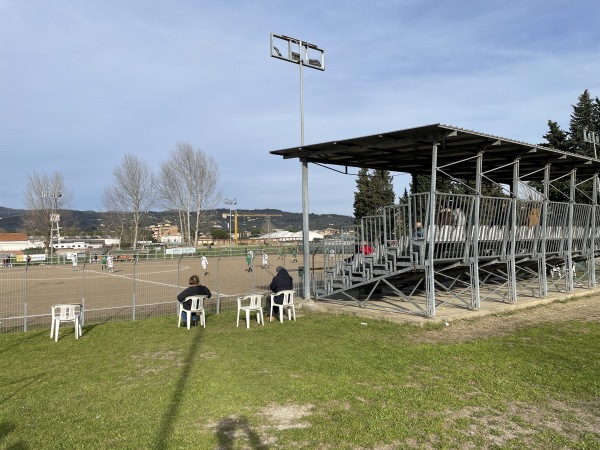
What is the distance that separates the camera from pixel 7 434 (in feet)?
16.3

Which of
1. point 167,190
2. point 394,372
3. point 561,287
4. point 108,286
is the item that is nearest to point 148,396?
point 394,372

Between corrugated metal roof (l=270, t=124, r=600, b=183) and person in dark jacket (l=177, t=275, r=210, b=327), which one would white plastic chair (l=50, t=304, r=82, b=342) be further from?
corrugated metal roof (l=270, t=124, r=600, b=183)

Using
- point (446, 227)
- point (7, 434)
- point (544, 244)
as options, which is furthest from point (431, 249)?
point (7, 434)

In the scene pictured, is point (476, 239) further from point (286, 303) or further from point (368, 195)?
point (368, 195)

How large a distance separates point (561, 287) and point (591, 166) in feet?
14.9

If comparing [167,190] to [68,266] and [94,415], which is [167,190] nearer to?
[68,266]

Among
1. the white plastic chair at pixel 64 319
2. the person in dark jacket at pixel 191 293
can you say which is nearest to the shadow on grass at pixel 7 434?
the white plastic chair at pixel 64 319

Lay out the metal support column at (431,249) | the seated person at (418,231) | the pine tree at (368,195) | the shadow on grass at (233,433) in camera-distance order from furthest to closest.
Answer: the pine tree at (368,195) → the seated person at (418,231) → the metal support column at (431,249) → the shadow on grass at (233,433)

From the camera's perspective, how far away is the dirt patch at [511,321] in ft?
31.8

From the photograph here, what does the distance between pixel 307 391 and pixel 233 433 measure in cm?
151

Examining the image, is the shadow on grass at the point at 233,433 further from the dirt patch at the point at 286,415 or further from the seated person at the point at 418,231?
the seated person at the point at 418,231

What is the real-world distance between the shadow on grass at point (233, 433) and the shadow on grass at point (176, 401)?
539mm

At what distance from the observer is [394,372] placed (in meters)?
7.05

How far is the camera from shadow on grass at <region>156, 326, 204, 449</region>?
4.79 meters
